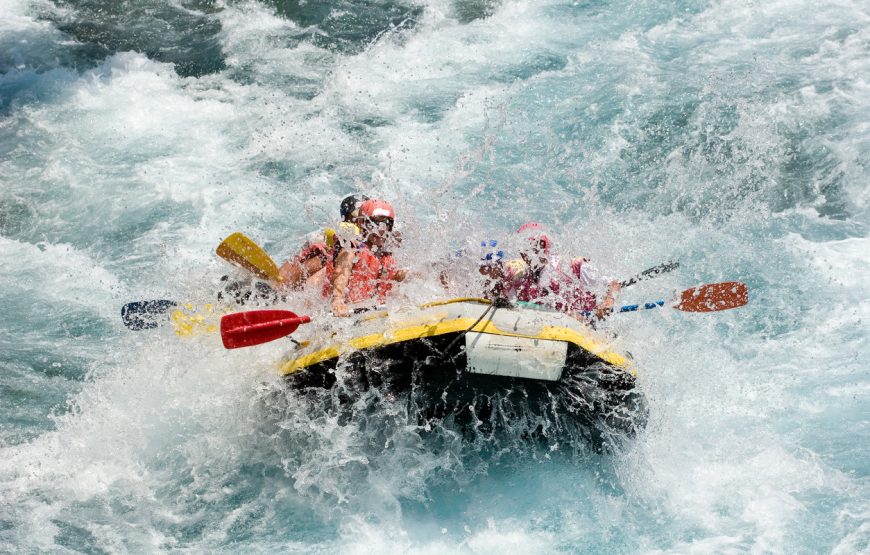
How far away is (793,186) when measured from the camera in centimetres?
770

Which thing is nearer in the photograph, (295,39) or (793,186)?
(793,186)

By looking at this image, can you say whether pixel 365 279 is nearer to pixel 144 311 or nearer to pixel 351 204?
pixel 351 204

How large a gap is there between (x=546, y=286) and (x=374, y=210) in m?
1.26

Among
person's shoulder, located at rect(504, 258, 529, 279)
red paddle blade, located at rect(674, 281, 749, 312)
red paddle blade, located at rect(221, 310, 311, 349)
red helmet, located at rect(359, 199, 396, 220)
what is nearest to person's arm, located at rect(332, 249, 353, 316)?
red helmet, located at rect(359, 199, 396, 220)

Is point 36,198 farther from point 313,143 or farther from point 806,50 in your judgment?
point 806,50

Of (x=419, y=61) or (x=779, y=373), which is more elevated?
(x=419, y=61)

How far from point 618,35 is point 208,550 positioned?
805 cm

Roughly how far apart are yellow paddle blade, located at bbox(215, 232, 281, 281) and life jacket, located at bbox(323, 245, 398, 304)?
0.40m

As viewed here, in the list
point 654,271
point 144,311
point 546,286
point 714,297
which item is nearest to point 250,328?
point 144,311

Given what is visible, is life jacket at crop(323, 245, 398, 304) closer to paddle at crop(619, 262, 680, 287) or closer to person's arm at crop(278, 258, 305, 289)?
person's arm at crop(278, 258, 305, 289)

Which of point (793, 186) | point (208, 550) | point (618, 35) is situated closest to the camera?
point (208, 550)

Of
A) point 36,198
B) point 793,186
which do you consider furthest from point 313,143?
point 793,186

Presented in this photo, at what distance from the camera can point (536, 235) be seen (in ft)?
17.7

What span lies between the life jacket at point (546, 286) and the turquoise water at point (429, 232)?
0.29 meters
